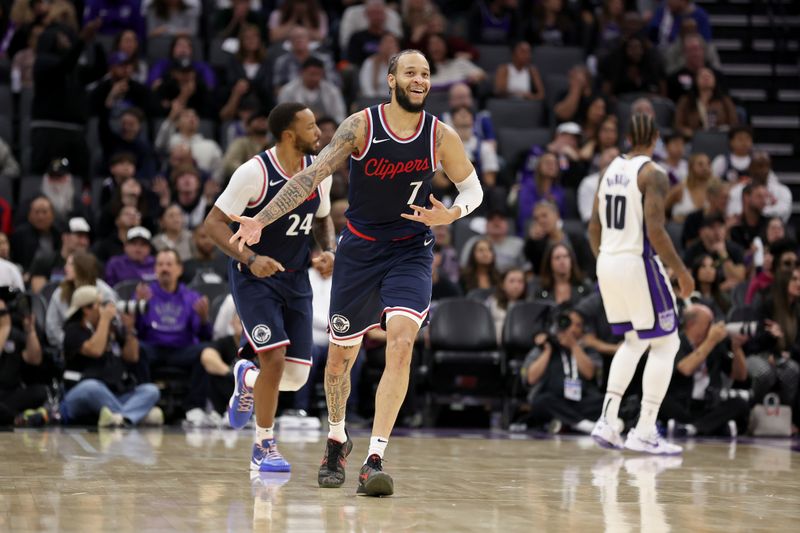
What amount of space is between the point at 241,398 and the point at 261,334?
685 mm

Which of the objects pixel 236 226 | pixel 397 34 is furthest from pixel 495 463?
pixel 397 34

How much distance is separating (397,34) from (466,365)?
5807mm

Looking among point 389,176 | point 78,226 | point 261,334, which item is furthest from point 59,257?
point 389,176

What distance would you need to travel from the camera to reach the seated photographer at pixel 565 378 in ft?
35.9

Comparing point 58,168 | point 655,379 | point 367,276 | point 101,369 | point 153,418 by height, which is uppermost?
point 58,168

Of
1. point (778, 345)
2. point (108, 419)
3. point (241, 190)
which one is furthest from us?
point (778, 345)

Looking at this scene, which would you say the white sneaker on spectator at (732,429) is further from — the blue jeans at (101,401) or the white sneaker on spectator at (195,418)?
the blue jeans at (101,401)

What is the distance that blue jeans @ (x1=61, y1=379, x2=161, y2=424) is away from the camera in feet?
34.6

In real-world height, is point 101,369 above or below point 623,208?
below

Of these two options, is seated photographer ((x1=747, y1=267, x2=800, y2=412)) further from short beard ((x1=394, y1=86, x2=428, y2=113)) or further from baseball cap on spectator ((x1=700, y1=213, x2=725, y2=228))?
short beard ((x1=394, y1=86, x2=428, y2=113))

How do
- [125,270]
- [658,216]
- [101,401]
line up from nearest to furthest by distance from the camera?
[658,216] < [101,401] < [125,270]

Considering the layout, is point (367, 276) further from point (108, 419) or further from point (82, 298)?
point (82, 298)

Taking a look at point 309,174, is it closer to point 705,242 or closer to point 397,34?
point 705,242

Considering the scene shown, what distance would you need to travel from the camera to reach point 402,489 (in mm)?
6289
